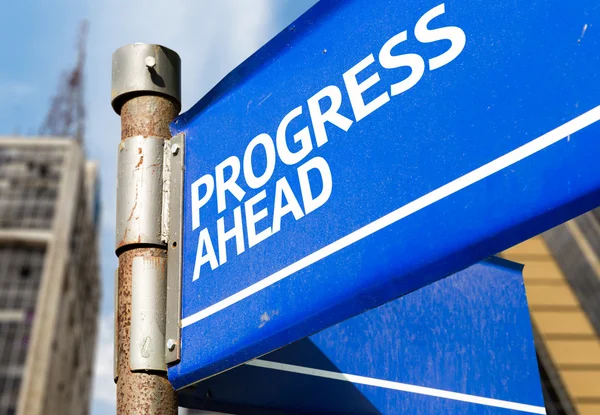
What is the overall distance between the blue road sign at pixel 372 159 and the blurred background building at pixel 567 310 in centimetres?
1453

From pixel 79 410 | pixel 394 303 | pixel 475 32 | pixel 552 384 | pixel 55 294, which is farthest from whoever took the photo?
pixel 79 410

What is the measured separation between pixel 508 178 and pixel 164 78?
1.01 meters

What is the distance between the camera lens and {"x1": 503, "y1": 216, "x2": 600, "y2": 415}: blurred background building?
52.0 ft

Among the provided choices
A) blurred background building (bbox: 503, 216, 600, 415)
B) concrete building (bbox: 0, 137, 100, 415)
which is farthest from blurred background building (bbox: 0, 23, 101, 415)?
blurred background building (bbox: 503, 216, 600, 415)

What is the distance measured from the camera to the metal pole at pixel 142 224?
158cm

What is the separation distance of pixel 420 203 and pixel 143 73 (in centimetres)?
88

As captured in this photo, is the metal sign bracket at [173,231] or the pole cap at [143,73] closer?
the metal sign bracket at [173,231]

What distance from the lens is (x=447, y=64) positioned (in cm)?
133

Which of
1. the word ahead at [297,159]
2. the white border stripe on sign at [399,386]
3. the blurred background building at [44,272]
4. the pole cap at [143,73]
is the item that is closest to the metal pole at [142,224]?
the pole cap at [143,73]

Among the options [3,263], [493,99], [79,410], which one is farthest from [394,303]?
[79,410]

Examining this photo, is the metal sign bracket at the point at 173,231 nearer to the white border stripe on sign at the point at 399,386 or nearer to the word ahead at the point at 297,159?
the word ahead at the point at 297,159

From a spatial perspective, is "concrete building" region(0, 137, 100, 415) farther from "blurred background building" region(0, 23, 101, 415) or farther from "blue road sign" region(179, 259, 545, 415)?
"blue road sign" region(179, 259, 545, 415)

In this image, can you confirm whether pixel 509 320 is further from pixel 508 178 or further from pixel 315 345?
pixel 508 178

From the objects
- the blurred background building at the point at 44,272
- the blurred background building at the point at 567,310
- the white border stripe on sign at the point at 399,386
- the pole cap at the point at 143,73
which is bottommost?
the white border stripe on sign at the point at 399,386
